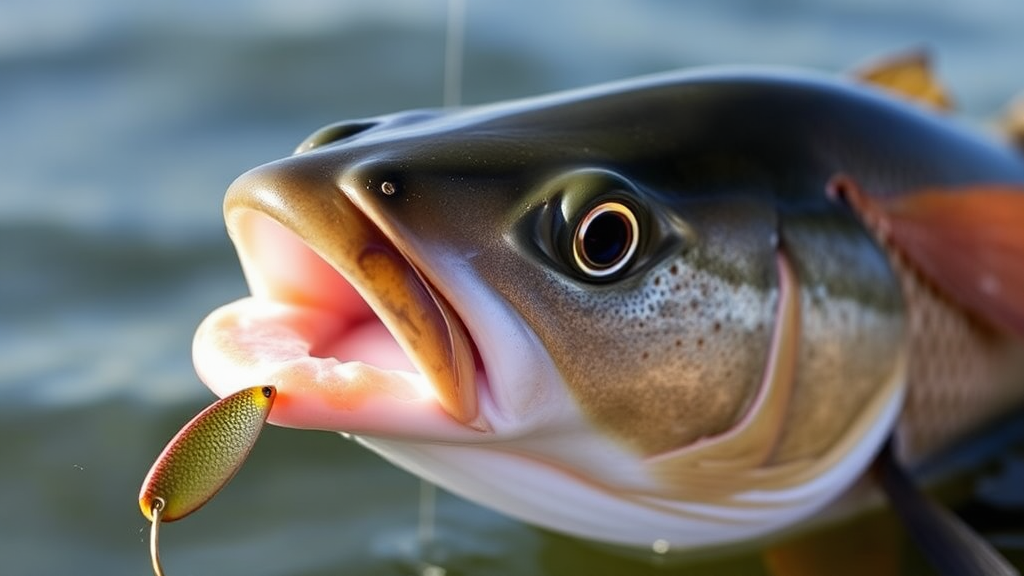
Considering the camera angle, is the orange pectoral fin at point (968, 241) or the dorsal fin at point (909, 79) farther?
the dorsal fin at point (909, 79)

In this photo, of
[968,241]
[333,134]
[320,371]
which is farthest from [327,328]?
[968,241]

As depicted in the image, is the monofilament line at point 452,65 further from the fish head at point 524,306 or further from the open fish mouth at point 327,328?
the open fish mouth at point 327,328

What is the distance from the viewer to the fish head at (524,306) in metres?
1.46

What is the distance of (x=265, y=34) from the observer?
3.85m

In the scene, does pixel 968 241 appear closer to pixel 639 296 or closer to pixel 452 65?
pixel 639 296

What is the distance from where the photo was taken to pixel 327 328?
63.3 inches

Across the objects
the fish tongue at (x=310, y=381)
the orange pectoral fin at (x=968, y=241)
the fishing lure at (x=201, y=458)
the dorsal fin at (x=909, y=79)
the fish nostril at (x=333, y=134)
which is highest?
the dorsal fin at (x=909, y=79)

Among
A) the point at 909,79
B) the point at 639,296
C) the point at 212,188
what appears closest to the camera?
the point at 639,296

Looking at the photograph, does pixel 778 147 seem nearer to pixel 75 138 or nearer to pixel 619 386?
pixel 619 386

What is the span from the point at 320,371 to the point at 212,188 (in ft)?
6.14

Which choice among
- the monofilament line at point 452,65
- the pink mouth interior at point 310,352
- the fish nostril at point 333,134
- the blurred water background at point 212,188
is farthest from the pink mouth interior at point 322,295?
the monofilament line at point 452,65

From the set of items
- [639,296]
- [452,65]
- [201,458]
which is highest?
[452,65]

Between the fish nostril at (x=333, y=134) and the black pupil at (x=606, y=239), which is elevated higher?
the fish nostril at (x=333, y=134)

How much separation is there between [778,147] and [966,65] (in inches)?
112
